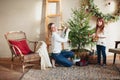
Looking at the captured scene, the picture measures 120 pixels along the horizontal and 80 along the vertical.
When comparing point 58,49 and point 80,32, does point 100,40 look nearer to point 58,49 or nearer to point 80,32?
point 80,32

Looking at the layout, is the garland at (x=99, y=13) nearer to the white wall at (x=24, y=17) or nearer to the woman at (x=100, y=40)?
the white wall at (x=24, y=17)

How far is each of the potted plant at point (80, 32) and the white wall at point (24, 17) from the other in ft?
2.30

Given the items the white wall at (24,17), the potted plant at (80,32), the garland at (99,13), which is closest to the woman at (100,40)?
the potted plant at (80,32)

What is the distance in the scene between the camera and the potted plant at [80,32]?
249 inches

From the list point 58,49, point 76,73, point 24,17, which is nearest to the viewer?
point 76,73

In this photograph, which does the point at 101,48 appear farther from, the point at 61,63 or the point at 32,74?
the point at 32,74

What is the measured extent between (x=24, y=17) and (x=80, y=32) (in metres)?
1.81

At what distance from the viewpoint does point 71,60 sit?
6223 millimetres

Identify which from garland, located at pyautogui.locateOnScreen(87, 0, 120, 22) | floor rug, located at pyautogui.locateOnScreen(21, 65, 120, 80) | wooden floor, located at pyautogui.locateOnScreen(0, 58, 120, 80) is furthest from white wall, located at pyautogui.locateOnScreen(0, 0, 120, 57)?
floor rug, located at pyautogui.locateOnScreen(21, 65, 120, 80)

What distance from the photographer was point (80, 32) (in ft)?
20.7

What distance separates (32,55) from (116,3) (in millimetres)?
3061

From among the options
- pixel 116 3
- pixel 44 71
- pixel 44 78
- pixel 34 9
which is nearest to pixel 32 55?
pixel 44 71

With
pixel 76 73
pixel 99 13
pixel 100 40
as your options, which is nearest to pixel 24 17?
pixel 99 13

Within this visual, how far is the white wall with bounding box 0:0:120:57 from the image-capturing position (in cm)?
696
